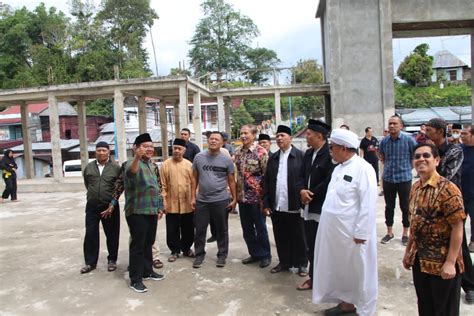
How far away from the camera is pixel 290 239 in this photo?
487 cm

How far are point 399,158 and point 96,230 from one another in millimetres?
4183

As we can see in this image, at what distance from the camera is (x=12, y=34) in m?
43.0

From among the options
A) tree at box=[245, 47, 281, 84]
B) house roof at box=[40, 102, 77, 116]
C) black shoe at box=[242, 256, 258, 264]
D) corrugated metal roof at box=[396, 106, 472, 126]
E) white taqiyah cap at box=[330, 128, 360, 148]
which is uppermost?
tree at box=[245, 47, 281, 84]

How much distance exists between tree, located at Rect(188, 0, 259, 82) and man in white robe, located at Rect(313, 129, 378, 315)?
50.4 m

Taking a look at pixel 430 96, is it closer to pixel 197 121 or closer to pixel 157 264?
pixel 197 121

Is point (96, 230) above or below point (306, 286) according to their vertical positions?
above

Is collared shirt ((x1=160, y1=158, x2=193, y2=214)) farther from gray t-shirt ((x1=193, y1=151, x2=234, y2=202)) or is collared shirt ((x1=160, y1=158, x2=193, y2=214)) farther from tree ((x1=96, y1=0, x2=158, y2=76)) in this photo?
tree ((x1=96, y1=0, x2=158, y2=76))

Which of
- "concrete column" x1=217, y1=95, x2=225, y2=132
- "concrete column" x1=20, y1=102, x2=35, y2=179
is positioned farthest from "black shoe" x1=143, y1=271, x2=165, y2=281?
"concrete column" x1=20, y1=102, x2=35, y2=179

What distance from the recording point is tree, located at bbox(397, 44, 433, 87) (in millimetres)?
39281

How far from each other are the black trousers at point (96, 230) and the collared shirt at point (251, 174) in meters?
1.61

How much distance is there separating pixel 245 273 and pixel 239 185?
1120 mm

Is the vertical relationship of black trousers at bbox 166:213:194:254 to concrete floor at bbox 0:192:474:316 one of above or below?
above

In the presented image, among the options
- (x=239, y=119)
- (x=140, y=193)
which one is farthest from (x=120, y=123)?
(x=239, y=119)

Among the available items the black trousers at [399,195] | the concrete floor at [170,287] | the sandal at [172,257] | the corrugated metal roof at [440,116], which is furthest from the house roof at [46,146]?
the black trousers at [399,195]
